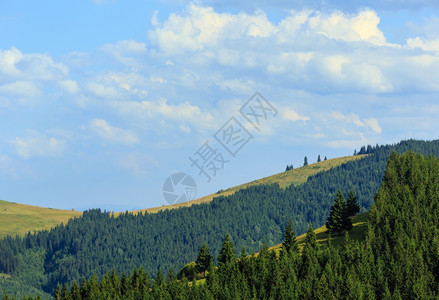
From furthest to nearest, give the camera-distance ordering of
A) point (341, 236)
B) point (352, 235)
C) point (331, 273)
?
point (341, 236), point (352, 235), point (331, 273)

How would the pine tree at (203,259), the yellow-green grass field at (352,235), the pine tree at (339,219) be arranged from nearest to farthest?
the pine tree at (203,259) < the yellow-green grass field at (352,235) < the pine tree at (339,219)

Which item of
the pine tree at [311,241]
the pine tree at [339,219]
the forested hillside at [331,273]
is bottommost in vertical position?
the forested hillside at [331,273]

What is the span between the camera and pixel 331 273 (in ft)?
417

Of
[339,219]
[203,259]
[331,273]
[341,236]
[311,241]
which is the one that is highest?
[339,219]

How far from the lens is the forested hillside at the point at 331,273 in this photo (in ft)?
406

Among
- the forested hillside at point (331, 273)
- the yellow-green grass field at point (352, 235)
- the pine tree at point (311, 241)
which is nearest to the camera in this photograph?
the forested hillside at point (331, 273)

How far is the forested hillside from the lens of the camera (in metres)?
124

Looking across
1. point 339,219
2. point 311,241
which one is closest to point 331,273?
point 311,241

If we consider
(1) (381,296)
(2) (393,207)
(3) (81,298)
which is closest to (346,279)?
(1) (381,296)

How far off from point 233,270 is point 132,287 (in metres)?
24.7

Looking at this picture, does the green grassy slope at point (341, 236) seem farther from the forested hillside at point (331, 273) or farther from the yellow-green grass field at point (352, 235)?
the forested hillside at point (331, 273)

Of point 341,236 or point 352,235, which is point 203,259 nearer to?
point 341,236

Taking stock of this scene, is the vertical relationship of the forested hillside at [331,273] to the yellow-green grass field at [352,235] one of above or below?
below

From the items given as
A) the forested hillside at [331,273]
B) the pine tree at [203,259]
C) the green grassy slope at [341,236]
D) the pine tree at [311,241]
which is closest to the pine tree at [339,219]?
the green grassy slope at [341,236]
